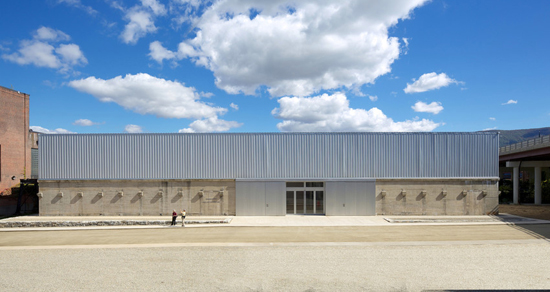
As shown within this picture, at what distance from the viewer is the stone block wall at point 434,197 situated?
91.9 feet

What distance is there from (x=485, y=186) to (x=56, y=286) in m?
31.3

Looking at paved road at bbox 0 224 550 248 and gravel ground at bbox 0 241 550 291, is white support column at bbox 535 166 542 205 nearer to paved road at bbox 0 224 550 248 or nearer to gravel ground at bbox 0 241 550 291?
paved road at bbox 0 224 550 248

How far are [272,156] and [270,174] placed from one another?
1615 mm

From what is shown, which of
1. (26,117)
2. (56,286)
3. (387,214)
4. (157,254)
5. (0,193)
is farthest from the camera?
(26,117)

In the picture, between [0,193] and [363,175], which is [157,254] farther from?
[0,193]

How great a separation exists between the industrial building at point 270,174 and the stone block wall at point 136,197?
0.09 m

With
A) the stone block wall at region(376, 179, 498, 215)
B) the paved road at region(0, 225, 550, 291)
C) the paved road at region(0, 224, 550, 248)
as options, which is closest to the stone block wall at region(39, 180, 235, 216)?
the paved road at region(0, 224, 550, 248)

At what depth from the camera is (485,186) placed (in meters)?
28.3

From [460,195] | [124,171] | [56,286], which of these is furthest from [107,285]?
[460,195]

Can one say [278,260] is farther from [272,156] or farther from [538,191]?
[538,191]

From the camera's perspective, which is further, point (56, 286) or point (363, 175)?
point (363, 175)

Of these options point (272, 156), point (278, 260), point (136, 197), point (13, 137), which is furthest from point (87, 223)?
point (13, 137)

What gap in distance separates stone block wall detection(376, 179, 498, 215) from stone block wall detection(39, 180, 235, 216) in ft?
44.7

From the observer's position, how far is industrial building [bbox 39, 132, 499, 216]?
28.1 meters
